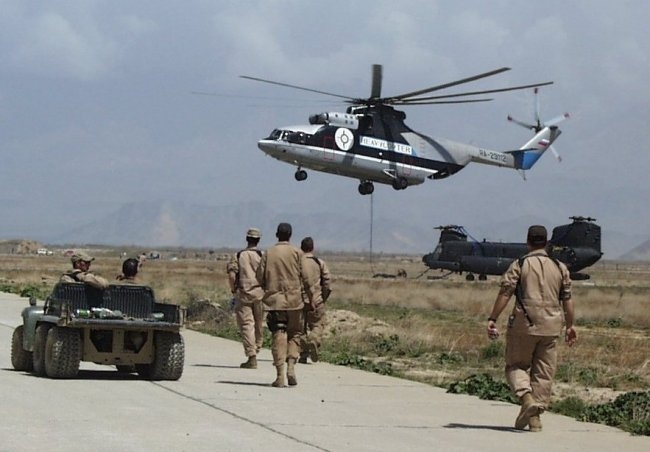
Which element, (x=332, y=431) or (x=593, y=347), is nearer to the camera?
(x=332, y=431)

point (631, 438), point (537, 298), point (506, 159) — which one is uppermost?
point (506, 159)

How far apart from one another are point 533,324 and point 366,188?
35534mm

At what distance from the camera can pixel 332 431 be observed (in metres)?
11.7

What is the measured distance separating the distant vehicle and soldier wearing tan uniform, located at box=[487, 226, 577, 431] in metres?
47.4

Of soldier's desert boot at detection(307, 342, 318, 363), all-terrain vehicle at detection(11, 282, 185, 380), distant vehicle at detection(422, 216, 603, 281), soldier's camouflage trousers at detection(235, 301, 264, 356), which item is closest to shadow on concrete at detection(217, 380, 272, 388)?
all-terrain vehicle at detection(11, 282, 185, 380)

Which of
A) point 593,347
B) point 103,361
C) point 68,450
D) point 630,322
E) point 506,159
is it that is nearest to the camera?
point 68,450

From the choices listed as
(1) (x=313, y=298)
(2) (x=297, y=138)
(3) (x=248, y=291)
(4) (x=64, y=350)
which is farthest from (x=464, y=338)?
(2) (x=297, y=138)

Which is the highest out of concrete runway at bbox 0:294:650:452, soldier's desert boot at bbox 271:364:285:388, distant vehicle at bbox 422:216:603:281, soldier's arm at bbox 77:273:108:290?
distant vehicle at bbox 422:216:603:281

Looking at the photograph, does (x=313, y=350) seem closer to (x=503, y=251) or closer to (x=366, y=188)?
(x=366, y=188)

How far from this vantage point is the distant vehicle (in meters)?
64.2

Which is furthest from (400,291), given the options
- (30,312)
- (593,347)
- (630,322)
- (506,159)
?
(30,312)

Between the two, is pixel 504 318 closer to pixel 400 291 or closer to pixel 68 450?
pixel 400 291

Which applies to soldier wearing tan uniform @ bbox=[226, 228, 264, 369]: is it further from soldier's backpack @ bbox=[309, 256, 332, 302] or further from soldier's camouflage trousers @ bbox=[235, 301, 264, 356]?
soldier's backpack @ bbox=[309, 256, 332, 302]

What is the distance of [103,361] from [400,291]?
43.7m
